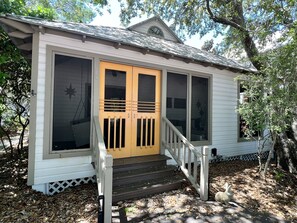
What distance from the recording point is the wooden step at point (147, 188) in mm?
3682

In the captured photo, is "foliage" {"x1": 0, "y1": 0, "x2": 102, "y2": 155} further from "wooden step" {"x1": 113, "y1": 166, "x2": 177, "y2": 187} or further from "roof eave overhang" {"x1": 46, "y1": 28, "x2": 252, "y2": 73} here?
"wooden step" {"x1": 113, "y1": 166, "x2": 177, "y2": 187}

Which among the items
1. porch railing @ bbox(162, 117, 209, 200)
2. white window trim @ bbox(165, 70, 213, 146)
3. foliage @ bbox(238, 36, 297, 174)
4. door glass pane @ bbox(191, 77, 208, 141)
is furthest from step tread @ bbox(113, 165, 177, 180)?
foliage @ bbox(238, 36, 297, 174)

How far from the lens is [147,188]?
392 cm

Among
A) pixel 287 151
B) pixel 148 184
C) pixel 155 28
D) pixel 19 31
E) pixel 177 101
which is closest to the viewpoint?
pixel 19 31

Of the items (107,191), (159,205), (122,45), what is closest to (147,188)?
(159,205)

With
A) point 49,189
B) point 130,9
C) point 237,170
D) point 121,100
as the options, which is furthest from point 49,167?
point 130,9

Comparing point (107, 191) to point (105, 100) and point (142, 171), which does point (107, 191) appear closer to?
point (142, 171)

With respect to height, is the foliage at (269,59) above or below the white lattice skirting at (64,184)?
above

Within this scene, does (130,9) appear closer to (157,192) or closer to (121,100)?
(121,100)

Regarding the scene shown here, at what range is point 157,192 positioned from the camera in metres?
4.05

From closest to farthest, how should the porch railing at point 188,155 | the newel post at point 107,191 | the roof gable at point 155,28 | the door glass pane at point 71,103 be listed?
the newel post at point 107,191, the porch railing at point 188,155, the door glass pane at point 71,103, the roof gable at point 155,28

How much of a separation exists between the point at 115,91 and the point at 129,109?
0.54 meters

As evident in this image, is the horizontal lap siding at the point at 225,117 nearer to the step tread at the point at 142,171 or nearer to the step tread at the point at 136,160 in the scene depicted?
the step tread at the point at 136,160

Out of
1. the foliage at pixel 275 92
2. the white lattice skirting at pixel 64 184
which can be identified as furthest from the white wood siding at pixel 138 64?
the foliage at pixel 275 92
